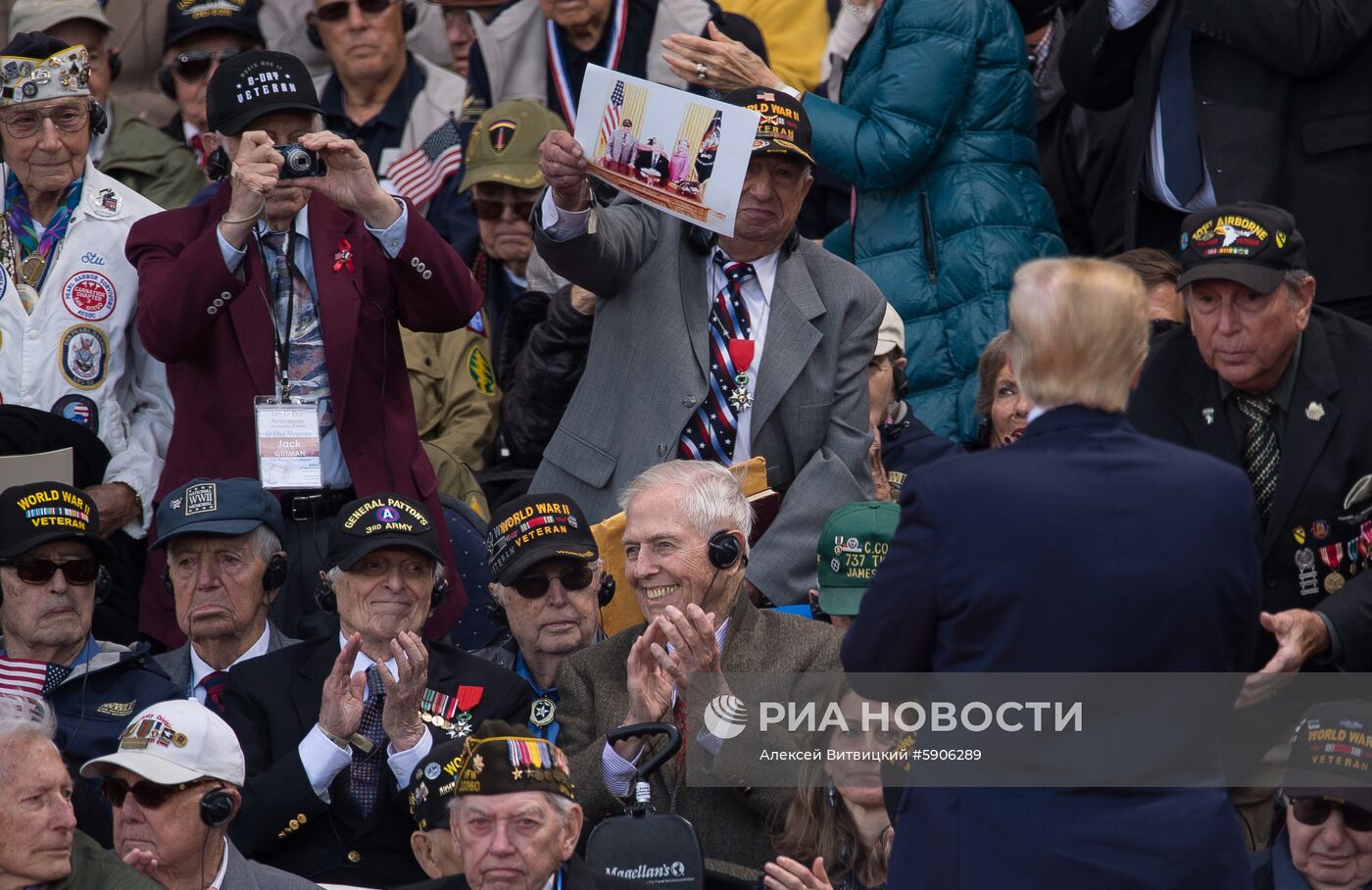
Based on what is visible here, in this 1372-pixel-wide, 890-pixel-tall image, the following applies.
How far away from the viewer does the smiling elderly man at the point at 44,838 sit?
15.0 ft

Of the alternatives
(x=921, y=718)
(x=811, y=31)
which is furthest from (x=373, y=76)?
(x=921, y=718)

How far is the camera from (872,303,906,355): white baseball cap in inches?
267

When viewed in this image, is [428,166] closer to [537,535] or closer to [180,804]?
[537,535]

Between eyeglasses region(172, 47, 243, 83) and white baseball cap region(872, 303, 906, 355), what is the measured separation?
2.93 metres

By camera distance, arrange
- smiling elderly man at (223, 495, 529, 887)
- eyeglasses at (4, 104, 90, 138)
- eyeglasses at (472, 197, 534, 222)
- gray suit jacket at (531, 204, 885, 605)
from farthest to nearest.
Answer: eyeglasses at (472, 197, 534, 222)
eyeglasses at (4, 104, 90, 138)
gray suit jacket at (531, 204, 885, 605)
smiling elderly man at (223, 495, 529, 887)

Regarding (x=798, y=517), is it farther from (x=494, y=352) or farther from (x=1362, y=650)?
(x=494, y=352)

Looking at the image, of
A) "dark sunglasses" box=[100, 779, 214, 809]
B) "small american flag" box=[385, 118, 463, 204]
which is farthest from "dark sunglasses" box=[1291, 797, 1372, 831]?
"small american flag" box=[385, 118, 463, 204]

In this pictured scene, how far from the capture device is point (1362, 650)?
5.16 meters

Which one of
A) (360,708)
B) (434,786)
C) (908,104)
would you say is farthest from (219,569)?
(908,104)

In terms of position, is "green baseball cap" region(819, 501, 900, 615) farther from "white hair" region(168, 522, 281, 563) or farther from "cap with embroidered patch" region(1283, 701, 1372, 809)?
"white hair" region(168, 522, 281, 563)

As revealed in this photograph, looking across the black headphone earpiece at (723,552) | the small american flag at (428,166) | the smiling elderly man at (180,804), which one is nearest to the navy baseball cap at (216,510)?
the smiling elderly man at (180,804)

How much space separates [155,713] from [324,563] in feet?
3.55

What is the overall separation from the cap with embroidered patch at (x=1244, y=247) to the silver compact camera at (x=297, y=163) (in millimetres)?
2423

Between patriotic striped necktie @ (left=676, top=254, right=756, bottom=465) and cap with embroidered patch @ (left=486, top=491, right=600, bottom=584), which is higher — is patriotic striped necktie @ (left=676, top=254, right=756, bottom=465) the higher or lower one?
the higher one
